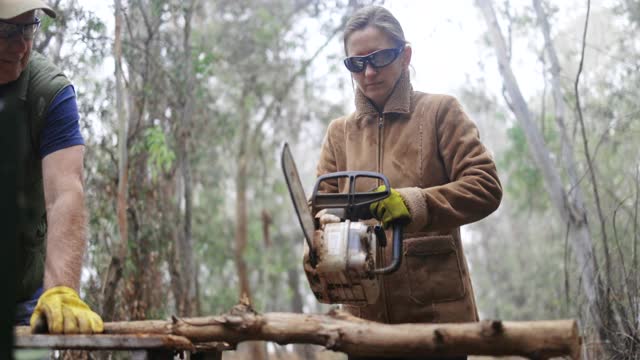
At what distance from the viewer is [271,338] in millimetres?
2137

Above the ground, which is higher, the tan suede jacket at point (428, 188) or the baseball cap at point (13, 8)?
the baseball cap at point (13, 8)

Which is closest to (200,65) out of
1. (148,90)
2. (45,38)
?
(148,90)

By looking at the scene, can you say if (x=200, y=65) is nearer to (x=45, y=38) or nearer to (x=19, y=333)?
(x=45, y=38)

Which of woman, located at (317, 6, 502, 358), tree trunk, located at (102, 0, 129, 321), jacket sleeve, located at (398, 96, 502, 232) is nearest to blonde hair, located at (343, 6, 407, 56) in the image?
woman, located at (317, 6, 502, 358)

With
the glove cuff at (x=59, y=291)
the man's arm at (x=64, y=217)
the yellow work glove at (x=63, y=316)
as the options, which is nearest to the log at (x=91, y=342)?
the yellow work glove at (x=63, y=316)

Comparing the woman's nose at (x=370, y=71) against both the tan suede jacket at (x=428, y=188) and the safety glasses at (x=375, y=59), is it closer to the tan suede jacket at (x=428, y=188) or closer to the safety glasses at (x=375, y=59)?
the safety glasses at (x=375, y=59)

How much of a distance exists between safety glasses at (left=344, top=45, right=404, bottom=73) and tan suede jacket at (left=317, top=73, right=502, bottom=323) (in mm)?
127

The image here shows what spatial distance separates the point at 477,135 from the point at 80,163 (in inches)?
67.4

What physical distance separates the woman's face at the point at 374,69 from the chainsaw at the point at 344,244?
0.53 metres

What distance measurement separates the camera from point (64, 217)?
245 cm

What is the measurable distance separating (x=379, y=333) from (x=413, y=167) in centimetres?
91

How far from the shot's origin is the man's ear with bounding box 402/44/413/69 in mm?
2838

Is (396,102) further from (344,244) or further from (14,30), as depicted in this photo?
(14,30)

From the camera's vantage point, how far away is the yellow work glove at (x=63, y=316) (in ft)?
6.77
